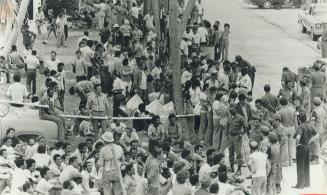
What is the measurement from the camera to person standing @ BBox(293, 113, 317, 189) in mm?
15391

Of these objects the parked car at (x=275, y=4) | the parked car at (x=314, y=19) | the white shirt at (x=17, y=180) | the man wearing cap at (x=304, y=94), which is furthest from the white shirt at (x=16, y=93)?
the parked car at (x=275, y=4)

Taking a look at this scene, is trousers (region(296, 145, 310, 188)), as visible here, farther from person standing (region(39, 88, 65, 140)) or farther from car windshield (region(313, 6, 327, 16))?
car windshield (region(313, 6, 327, 16))

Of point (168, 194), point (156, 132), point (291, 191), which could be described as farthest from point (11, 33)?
point (291, 191)

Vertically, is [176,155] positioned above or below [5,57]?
below

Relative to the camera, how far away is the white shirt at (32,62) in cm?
2080

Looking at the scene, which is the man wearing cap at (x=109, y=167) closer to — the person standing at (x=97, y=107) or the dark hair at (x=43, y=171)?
the dark hair at (x=43, y=171)

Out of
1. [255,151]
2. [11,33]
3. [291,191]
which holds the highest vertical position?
[11,33]

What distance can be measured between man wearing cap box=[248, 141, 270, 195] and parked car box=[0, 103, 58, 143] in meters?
4.79

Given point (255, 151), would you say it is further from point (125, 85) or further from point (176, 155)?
point (125, 85)

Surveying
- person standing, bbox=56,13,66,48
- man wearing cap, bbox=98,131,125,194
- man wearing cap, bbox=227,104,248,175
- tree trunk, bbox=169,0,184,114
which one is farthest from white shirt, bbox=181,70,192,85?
person standing, bbox=56,13,66,48

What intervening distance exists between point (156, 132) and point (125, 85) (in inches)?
148

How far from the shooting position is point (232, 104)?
→ 16.6m

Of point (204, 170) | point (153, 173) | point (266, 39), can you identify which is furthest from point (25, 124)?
point (266, 39)

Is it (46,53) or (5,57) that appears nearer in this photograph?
(5,57)
